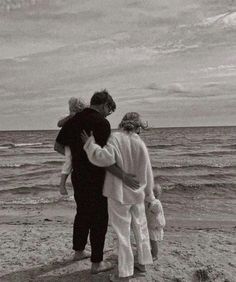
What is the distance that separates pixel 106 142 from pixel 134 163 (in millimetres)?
341

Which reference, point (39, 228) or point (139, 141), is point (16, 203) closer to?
point (39, 228)

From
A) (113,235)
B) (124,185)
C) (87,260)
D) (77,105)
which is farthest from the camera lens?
(113,235)

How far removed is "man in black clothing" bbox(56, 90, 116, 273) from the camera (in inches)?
161

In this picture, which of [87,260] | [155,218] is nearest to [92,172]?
[155,218]

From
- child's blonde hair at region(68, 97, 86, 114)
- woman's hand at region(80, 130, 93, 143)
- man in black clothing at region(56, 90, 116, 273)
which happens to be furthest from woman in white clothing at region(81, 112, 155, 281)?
child's blonde hair at region(68, 97, 86, 114)

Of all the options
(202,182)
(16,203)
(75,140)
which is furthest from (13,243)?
(202,182)

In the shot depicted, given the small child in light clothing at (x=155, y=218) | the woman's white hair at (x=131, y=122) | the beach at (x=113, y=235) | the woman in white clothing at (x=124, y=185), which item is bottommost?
the beach at (x=113, y=235)

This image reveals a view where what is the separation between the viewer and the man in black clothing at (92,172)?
4.10 meters

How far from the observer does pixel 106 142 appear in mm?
4039

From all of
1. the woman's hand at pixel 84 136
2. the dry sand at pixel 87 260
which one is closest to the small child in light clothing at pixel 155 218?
the dry sand at pixel 87 260

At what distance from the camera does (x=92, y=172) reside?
164 inches

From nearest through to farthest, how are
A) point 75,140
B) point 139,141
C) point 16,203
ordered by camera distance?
point 139,141
point 75,140
point 16,203

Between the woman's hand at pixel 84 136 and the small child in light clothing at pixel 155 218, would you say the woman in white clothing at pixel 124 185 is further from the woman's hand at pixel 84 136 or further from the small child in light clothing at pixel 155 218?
the small child in light clothing at pixel 155 218

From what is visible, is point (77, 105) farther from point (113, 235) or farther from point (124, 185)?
point (113, 235)
